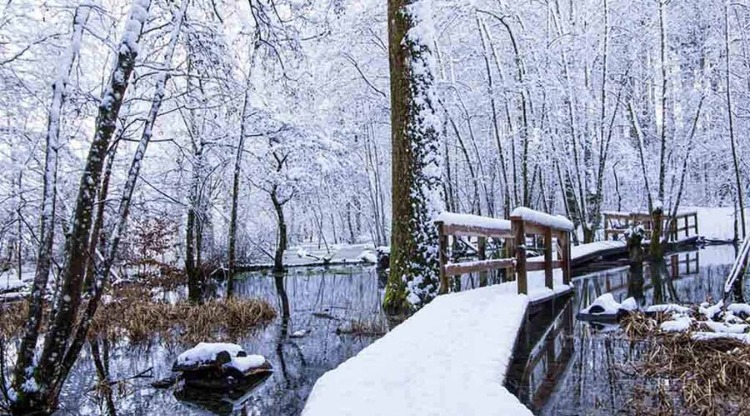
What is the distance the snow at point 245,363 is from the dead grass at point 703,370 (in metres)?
3.22

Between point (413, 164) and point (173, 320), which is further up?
point (413, 164)

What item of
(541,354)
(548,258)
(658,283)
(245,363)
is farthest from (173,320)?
(658,283)

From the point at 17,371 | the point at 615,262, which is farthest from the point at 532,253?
the point at 17,371

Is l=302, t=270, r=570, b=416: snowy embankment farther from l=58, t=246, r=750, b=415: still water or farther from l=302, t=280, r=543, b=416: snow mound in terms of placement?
l=58, t=246, r=750, b=415: still water

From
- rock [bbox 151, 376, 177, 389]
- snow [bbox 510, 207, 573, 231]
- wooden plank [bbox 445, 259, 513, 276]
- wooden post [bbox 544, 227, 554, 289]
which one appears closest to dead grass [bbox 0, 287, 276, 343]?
rock [bbox 151, 376, 177, 389]

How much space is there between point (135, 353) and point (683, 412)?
5.58 metres

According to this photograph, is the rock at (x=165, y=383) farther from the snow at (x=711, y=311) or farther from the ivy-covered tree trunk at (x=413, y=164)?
the snow at (x=711, y=311)

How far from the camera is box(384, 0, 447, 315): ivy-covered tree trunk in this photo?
6.76 meters

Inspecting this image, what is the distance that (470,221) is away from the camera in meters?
5.98

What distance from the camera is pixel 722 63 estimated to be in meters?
15.4

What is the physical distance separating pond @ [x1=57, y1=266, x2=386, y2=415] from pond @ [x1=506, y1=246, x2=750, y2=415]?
1.78 m

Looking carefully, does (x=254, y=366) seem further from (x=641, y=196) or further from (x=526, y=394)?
(x=641, y=196)

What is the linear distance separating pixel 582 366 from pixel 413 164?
3.22m

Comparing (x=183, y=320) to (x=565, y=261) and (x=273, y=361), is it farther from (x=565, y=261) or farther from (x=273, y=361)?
(x=565, y=261)
